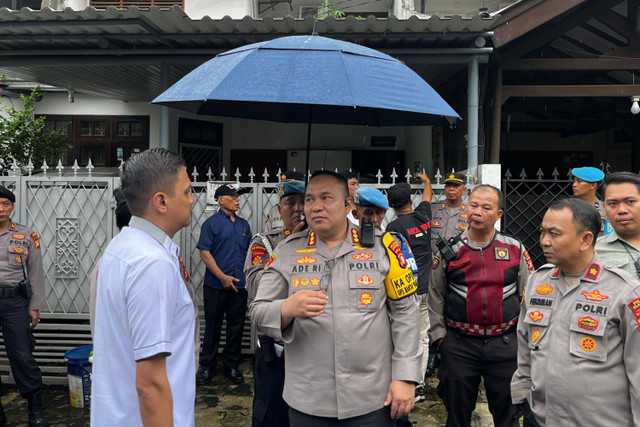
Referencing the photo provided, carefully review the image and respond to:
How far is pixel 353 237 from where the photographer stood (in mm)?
2496

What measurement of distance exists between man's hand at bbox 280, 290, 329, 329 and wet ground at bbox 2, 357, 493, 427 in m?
2.51

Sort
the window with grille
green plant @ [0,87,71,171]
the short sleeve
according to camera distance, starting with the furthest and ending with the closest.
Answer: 1. the window with grille
2. green plant @ [0,87,71,171]
3. the short sleeve

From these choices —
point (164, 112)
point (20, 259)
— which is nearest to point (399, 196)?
point (164, 112)

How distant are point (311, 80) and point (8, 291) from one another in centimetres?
344

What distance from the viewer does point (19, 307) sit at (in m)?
4.36

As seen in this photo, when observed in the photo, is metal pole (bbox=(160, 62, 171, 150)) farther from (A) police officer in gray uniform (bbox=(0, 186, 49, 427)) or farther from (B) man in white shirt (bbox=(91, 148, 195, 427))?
(B) man in white shirt (bbox=(91, 148, 195, 427))

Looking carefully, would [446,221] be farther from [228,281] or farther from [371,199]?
[228,281]

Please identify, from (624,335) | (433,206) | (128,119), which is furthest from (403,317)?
(128,119)

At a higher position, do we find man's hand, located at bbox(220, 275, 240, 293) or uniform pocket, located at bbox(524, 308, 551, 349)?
uniform pocket, located at bbox(524, 308, 551, 349)

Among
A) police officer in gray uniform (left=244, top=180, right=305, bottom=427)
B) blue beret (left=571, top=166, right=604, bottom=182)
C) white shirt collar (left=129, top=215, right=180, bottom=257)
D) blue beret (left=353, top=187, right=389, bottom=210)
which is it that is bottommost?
police officer in gray uniform (left=244, top=180, right=305, bottom=427)

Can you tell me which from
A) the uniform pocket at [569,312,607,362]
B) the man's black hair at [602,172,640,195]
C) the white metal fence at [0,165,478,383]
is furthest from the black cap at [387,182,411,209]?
the uniform pocket at [569,312,607,362]

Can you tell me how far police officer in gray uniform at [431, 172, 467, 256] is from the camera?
17.6ft

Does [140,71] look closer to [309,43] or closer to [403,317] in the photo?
[309,43]

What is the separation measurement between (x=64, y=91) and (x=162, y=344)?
9534mm
